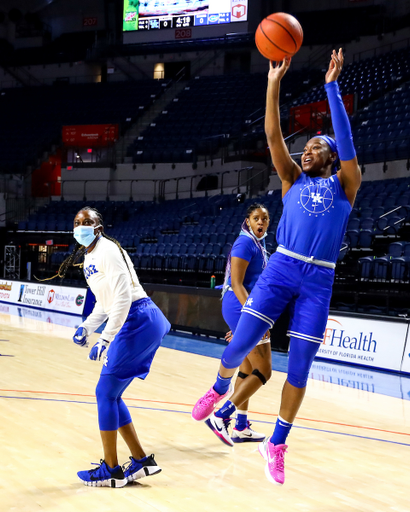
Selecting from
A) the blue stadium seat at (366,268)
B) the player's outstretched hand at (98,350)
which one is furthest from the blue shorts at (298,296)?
the blue stadium seat at (366,268)

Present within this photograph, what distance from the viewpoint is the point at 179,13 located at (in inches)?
1149

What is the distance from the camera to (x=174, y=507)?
11.2ft

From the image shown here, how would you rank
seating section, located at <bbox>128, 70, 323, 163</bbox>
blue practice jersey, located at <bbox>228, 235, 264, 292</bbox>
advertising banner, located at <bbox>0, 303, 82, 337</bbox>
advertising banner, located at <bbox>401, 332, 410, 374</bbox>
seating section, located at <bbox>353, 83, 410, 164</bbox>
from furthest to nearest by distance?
seating section, located at <bbox>128, 70, 323, 163</bbox>, seating section, located at <bbox>353, 83, 410, 164</bbox>, advertising banner, located at <bbox>0, 303, 82, 337</bbox>, advertising banner, located at <bbox>401, 332, 410, 374</bbox>, blue practice jersey, located at <bbox>228, 235, 264, 292</bbox>

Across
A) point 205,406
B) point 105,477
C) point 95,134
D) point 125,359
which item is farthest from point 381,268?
point 95,134

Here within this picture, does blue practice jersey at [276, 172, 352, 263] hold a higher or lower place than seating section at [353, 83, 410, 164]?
lower

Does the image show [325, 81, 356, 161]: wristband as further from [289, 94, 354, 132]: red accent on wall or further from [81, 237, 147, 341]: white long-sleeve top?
[289, 94, 354, 132]: red accent on wall

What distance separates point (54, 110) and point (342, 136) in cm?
2982

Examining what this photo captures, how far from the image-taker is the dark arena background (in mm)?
12102

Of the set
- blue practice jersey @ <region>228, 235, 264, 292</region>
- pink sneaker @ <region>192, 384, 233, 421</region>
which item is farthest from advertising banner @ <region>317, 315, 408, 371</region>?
pink sneaker @ <region>192, 384, 233, 421</region>

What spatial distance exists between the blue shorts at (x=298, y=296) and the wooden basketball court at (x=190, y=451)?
1056 mm

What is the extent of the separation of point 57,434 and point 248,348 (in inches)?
81.1

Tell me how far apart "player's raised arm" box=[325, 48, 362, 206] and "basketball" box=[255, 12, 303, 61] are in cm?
32

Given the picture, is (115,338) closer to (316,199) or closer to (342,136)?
(316,199)

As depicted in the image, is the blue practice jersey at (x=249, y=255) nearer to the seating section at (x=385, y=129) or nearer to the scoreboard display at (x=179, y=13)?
the seating section at (x=385, y=129)
